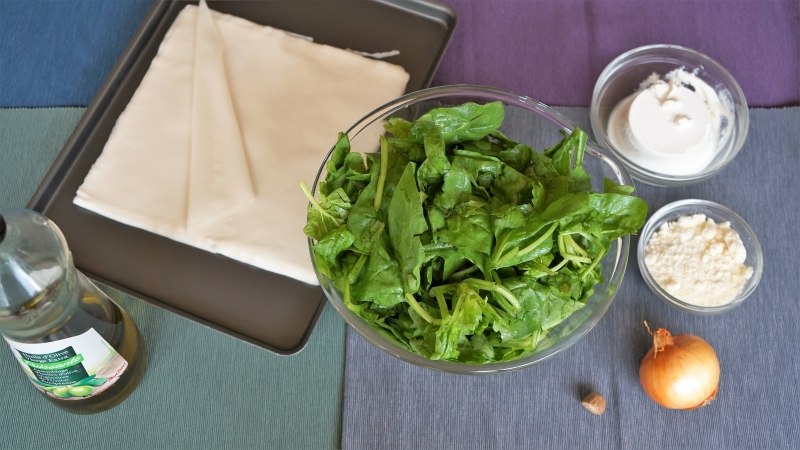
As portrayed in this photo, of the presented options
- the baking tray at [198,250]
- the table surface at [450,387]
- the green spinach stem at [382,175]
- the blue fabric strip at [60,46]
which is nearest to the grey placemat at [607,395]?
the table surface at [450,387]

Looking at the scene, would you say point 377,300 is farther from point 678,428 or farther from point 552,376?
point 678,428

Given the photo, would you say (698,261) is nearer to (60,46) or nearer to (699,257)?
(699,257)

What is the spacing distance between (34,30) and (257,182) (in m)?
0.54

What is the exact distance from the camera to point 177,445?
3.15 ft

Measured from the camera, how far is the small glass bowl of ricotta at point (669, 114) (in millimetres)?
1049

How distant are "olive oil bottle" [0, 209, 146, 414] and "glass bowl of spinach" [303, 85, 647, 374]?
283mm

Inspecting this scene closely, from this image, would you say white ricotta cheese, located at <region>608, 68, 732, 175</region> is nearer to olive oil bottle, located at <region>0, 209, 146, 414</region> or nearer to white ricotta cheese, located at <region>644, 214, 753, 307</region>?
white ricotta cheese, located at <region>644, 214, 753, 307</region>

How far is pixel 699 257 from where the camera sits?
1010mm

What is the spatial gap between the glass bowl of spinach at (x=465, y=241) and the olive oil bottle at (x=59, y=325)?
0.93ft

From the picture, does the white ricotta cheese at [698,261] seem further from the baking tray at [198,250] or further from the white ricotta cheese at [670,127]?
the baking tray at [198,250]

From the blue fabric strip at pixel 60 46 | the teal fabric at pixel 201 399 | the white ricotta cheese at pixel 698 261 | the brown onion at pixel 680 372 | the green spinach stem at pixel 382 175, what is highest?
the green spinach stem at pixel 382 175

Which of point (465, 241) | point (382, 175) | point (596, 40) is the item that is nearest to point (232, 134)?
point (382, 175)

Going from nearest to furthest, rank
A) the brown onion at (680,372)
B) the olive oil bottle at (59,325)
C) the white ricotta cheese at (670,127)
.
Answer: the olive oil bottle at (59,325), the brown onion at (680,372), the white ricotta cheese at (670,127)

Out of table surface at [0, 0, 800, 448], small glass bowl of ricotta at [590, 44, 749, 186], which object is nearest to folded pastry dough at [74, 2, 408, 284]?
table surface at [0, 0, 800, 448]
